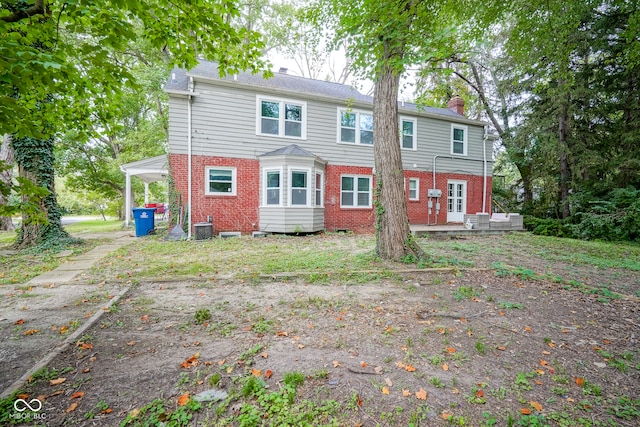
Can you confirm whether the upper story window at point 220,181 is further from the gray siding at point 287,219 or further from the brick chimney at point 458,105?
the brick chimney at point 458,105

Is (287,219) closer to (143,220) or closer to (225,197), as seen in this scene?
(225,197)

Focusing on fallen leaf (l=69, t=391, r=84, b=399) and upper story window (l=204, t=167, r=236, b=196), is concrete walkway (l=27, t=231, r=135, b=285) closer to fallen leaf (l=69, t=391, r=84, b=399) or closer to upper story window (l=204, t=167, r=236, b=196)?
upper story window (l=204, t=167, r=236, b=196)

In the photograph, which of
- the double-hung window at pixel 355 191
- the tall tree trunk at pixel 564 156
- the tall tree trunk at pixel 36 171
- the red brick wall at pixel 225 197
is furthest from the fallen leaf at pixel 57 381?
the tall tree trunk at pixel 564 156

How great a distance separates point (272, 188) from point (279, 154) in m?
1.32

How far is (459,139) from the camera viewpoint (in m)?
14.9

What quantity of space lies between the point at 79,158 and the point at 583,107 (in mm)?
30090

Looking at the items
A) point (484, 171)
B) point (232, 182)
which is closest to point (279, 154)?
point (232, 182)

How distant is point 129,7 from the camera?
265 centimetres

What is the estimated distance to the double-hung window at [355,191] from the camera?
40.8 ft

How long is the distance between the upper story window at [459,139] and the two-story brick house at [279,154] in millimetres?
1548

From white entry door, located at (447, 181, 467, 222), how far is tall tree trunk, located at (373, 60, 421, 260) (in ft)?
31.3

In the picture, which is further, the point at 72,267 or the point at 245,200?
the point at 245,200

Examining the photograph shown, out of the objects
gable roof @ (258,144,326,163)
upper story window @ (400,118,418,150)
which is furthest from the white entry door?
gable roof @ (258,144,326,163)

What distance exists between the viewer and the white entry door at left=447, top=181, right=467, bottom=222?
48.0 ft
